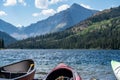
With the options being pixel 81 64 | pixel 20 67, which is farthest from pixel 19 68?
pixel 81 64

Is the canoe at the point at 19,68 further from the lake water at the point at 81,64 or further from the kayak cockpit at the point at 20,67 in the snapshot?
the lake water at the point at 81,64

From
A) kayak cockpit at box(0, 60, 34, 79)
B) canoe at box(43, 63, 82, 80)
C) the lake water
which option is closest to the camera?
canoe at box(43, 63, 82, 80)

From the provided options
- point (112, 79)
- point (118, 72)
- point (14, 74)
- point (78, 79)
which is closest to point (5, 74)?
point (14, 74)

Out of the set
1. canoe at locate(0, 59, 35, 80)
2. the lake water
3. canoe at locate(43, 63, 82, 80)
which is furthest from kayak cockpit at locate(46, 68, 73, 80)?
the lake water

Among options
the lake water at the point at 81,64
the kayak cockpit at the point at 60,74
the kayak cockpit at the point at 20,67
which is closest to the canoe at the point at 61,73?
the kayak cockpit at the point at 60,74

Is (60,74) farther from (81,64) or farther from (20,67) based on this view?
(81,64)

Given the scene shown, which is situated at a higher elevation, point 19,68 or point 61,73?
point 19,68

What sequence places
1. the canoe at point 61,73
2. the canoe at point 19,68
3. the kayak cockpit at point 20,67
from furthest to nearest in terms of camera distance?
the kayak cockpit at point 20,67
the canoe at point 19,68
the canoe at point 61,73

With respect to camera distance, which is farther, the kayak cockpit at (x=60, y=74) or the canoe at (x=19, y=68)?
the canoe at (x=19, y=68)

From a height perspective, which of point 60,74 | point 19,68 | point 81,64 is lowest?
point 81,64

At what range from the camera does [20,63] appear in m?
26.6

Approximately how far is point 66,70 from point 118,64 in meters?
15.0

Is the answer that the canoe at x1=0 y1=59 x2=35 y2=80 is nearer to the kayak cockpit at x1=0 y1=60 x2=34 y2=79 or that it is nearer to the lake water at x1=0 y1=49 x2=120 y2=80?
the kayak cockpit at x1=0 y1=60 x2=34 y2=79

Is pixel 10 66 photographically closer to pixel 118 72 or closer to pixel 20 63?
pixel 20 63
